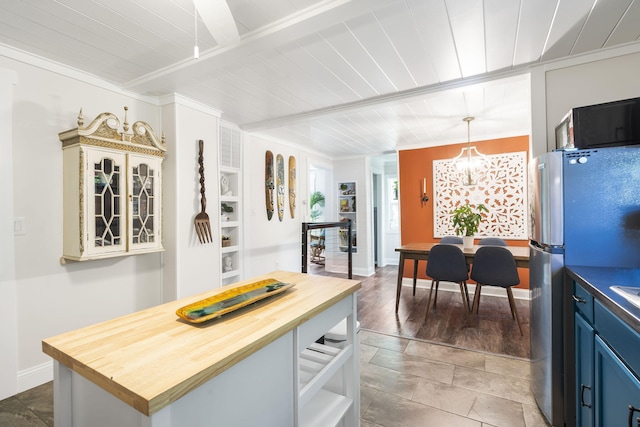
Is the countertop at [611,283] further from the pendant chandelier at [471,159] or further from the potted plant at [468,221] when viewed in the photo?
the pendant chandelier at [471,159]

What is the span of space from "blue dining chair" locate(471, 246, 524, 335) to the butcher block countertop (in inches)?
98.3

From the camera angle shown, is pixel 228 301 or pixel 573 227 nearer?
pixel 228 301

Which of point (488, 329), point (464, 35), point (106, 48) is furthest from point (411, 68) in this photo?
point (488, 329)

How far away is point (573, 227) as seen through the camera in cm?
159

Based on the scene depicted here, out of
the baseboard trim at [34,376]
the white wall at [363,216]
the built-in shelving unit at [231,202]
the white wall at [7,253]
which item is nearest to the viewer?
the white wall at [7,253]

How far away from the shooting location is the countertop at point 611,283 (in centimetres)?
95

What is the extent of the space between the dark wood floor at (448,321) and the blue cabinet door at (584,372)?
1167 millimetres

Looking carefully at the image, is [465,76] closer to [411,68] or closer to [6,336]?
[411,68]

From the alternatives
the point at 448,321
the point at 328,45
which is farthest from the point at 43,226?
the point at 448,321

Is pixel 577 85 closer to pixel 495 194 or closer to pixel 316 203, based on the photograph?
pixel 495 194

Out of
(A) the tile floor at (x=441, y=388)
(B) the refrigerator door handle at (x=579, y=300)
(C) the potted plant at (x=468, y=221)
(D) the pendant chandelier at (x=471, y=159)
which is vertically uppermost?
(D) the pendant chandelier at (x=471, y=159)

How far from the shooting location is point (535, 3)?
1577mm

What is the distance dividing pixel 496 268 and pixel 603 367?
1.93 metres

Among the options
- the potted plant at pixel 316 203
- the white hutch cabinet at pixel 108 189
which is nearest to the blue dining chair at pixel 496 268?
the white hutch cabinet at pixel 108 189
